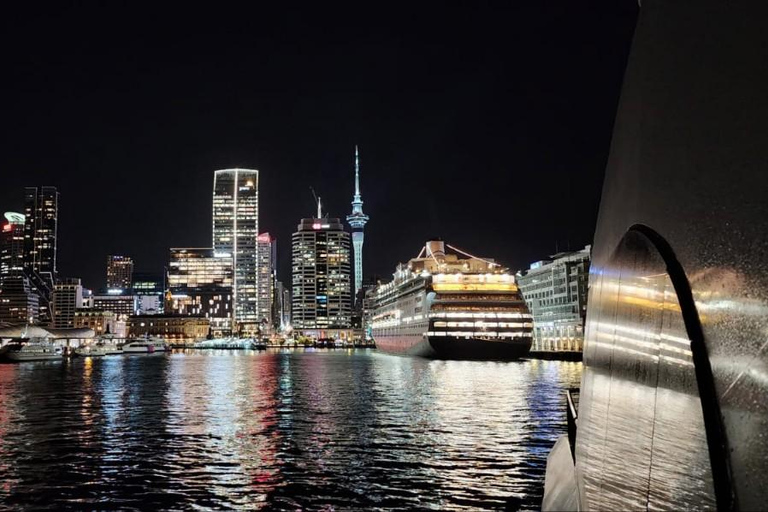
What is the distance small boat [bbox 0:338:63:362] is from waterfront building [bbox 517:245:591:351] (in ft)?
430

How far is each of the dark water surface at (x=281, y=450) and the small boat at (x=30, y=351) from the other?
11082cm

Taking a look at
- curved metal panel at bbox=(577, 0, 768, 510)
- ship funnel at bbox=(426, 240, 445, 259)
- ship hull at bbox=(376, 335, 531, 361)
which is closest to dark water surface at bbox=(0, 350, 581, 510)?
curved metal panel at bbox=(577, 0, 768, 510)

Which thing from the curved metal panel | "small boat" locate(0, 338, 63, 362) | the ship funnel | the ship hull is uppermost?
the ship funnel

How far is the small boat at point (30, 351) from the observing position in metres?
144

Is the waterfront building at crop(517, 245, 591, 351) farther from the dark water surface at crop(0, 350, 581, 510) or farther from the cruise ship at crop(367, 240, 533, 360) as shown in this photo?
the dark water surface at crop(0, 350, 581, 510)

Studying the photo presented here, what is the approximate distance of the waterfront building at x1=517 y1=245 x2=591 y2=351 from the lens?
528 ft

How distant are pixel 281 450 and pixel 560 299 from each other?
159 metres

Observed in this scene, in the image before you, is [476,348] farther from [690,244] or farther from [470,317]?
[690,244]

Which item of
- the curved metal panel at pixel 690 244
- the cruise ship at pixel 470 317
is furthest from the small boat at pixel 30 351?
the curved metal panel at pixel 690 244

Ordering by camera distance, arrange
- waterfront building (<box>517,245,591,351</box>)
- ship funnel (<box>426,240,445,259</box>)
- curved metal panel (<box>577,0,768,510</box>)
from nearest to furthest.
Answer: curved metal panel (<box>577,0,768,510</box>), ship funnel (<box>426,240,445,259</box>), waterfront building (<box>517,245,591,351</box>)

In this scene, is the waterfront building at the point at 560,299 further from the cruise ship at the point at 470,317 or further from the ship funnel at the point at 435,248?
the cruise ship at the point at 470,317

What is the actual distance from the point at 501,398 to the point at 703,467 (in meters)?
41.8

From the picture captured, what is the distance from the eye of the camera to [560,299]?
17450 cm

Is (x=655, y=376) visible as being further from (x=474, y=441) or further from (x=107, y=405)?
(x=107, y=405)
